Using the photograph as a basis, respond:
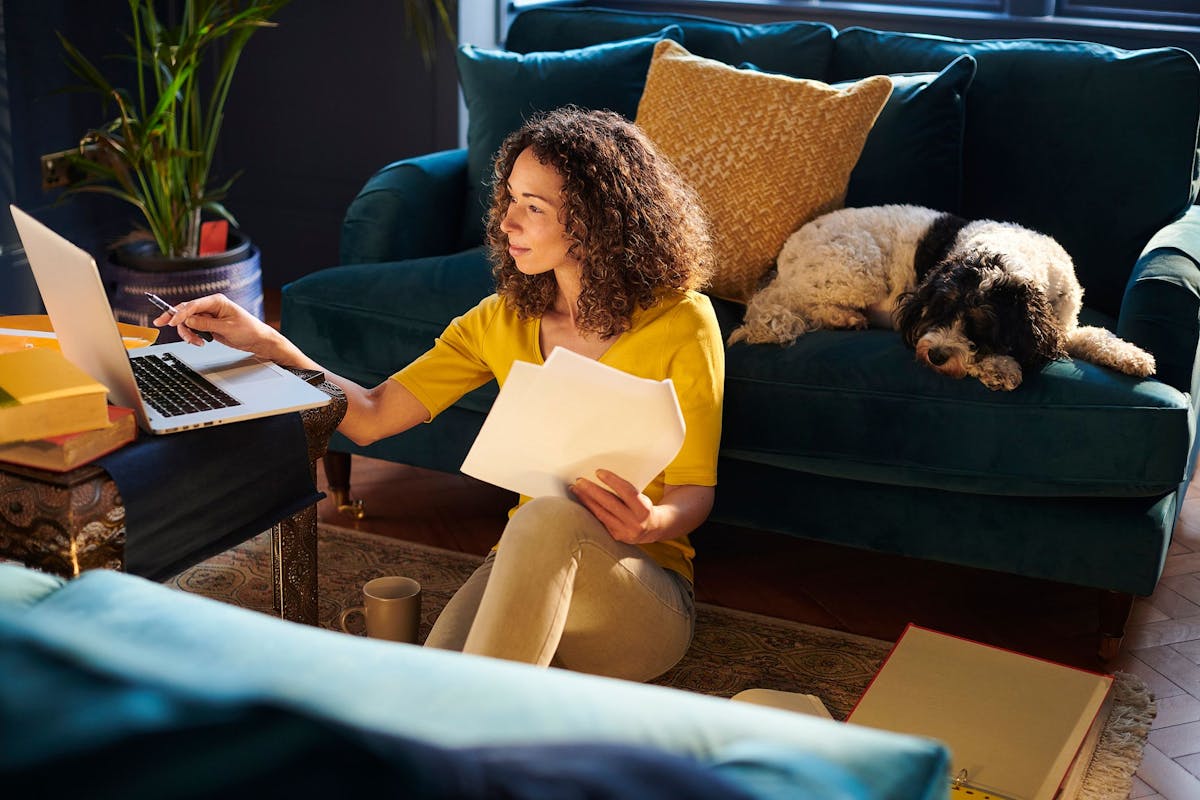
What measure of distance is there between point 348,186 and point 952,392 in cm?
270

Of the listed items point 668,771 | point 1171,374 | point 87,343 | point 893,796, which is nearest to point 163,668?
point 668,771

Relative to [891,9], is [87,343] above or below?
below

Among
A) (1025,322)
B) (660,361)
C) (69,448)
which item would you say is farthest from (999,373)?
(69,448)

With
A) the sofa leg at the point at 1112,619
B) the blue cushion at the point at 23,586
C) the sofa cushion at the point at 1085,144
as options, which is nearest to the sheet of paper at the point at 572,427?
the blue cushion at the point at 23,586

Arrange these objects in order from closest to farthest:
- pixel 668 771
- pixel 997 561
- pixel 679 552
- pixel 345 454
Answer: pixel 668 771 → pixel 679 552 → pixel 997 561 → pixel 345 454

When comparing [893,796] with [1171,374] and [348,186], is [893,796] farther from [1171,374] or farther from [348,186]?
[348,186]

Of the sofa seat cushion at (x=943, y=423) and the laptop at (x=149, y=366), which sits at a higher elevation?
the laptop at (x=149, y=366)

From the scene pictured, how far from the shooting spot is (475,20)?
3.89m

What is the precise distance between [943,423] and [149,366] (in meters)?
1.30

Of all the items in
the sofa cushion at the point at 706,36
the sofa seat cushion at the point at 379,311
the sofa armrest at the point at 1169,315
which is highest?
the sofa cushion at the point at 706,36

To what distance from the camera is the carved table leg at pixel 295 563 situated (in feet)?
5.63

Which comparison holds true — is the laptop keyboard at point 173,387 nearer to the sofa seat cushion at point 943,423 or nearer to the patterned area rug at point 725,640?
the patterned area rug at point 725,640

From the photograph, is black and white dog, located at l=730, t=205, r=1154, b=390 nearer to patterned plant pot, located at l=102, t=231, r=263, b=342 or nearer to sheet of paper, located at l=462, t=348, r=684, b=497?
sheet of paper, located at l=462, t=348, r=684, b=497

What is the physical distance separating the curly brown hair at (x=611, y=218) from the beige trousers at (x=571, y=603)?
383mm
